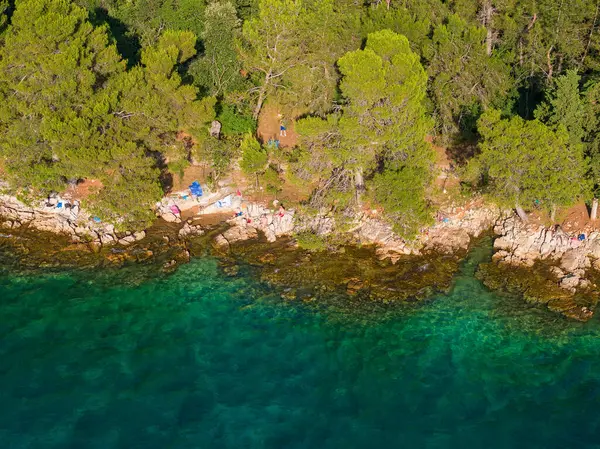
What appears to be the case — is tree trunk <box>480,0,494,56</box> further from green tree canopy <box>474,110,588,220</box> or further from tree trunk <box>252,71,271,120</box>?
tree trunk <box>252,71,271,120</box>

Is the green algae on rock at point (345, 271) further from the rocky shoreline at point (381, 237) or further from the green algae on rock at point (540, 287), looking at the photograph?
the green algae on rock at point (540, 287)

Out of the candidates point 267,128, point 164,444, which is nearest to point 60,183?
point 267,128

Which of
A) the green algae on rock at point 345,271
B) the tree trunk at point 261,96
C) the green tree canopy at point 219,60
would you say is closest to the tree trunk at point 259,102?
the tree trunk at point 261,96

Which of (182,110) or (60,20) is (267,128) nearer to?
(182,110)

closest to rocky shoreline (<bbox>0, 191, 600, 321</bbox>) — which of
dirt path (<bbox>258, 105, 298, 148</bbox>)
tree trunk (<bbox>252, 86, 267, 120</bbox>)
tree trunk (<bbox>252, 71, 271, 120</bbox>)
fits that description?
dirt path (<bbox>258, 105, 298, 148</bbox>)

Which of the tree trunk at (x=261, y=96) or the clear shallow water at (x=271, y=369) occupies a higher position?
the tree trunk at (x=261, y=96)

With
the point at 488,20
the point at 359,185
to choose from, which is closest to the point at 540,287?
the point at 359,185
